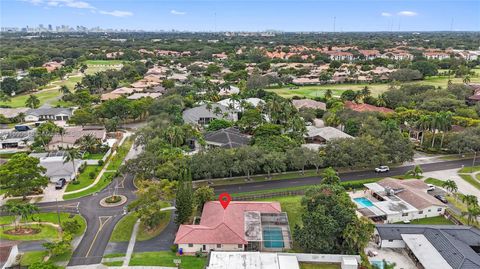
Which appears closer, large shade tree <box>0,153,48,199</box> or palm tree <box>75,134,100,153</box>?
large shade tree <box>0,153,48,199</box>

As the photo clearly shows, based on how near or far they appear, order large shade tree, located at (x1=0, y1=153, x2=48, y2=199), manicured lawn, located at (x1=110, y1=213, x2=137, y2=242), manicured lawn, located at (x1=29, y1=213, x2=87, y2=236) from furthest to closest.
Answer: large shade tree, located at (x1=0, y1=153, x2=48, y2=199) → manicured lawn, located at (x1=29, y1=213, x2=87, y2=236) → manicured lawn, located at (x1=110, y1=213, x2=137, y2=242)

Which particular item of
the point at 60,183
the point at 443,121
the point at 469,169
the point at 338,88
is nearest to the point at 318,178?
the point at 469,169

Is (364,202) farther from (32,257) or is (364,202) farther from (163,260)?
(32,257)

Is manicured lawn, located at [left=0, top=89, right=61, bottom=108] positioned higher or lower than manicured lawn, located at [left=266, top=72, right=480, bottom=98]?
lower

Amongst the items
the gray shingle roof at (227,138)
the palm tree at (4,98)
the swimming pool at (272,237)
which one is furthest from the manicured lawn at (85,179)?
the palm tree at (4,98)

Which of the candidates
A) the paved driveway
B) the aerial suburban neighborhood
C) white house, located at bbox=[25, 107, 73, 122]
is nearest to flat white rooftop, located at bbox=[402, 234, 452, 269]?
the aerial suburban neighborhood

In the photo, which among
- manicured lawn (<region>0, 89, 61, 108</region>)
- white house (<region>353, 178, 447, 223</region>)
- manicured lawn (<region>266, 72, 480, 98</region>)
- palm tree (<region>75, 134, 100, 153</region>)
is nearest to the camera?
white house (<region>353, 178, 447, 223</region>)

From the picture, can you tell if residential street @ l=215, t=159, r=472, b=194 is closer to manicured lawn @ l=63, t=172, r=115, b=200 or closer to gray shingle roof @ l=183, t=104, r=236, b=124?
manicured lawn @ l=63, t=172, r=115, b=200
